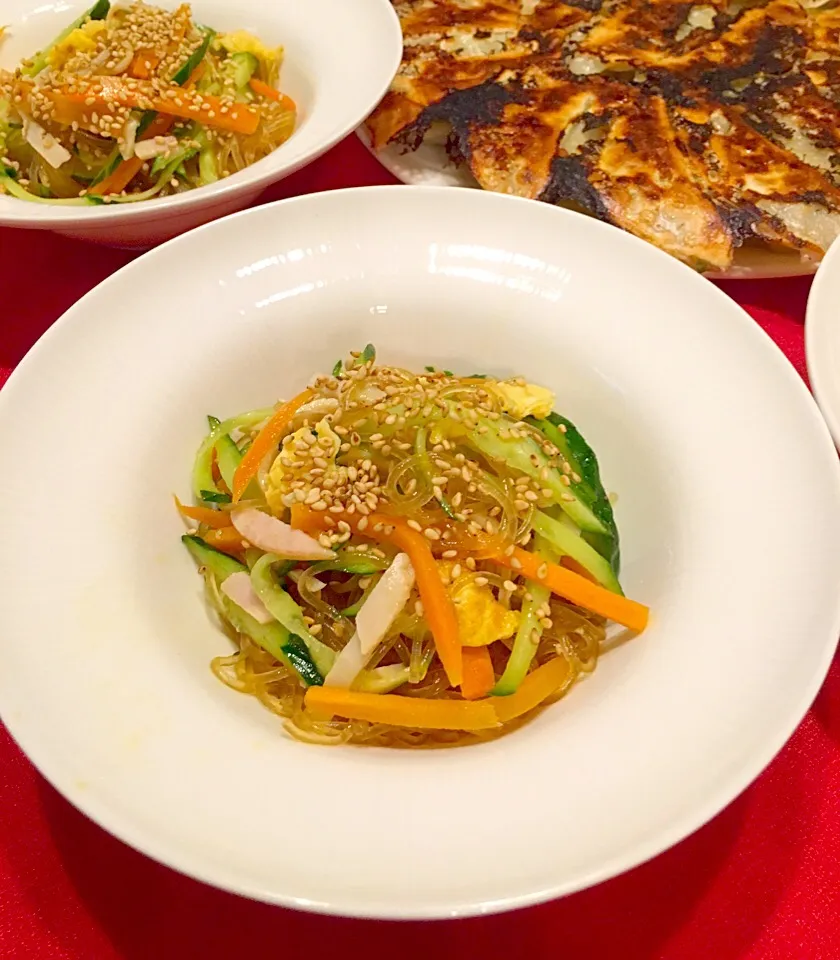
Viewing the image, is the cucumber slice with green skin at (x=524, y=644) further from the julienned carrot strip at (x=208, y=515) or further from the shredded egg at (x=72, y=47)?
the shredded egg at (x=72, y=47)

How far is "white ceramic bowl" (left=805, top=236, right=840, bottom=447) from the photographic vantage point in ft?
5.73

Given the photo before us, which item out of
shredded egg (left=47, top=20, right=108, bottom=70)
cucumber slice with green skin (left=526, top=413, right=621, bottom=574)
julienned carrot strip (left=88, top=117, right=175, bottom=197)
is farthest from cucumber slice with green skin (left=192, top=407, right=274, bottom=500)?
shredded egg (left=47, top=20, right=108, bottom=70)

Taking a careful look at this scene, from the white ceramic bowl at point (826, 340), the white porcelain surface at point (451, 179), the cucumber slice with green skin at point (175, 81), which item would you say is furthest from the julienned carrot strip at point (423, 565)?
the cucumber slice with green skin at point (175, 81)

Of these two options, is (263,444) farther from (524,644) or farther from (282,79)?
(282,79)

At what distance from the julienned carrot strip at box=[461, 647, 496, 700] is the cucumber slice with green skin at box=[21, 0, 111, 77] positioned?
8.34 ft

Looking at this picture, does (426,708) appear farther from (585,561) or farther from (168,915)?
(168,915)

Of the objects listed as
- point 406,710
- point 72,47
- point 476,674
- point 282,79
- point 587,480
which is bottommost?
point 587,480

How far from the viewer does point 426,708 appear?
1.53 m

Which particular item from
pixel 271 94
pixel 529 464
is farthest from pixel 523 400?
pixel 271 94

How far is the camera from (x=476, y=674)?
5.37ft

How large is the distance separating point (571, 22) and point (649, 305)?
193 cm

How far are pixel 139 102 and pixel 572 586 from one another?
2108 millimetres

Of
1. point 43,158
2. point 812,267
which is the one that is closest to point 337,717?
point 812,267

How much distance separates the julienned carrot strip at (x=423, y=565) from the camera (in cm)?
159
